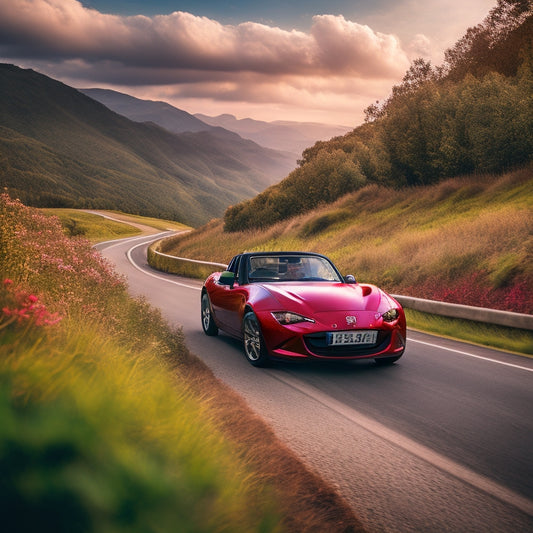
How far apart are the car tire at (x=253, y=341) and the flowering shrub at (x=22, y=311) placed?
3.68m

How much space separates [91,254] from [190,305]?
3.32 meters

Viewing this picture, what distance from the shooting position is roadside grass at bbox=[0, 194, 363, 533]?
2.30m

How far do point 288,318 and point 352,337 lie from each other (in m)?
0.81

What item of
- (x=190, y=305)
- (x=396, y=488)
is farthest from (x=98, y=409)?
(x=190, y=305)

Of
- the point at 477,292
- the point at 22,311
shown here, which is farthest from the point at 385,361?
the point at 477,292

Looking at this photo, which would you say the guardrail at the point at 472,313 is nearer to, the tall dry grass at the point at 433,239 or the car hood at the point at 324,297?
the tall dry grass at the point at 433,239

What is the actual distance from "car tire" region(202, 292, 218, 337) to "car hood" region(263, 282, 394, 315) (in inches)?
91.4

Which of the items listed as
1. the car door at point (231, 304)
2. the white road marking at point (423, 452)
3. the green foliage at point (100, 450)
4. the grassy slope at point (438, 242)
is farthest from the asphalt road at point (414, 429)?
the grassy slope at point (438, 242)

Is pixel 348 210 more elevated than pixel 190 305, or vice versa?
pixel 348 210

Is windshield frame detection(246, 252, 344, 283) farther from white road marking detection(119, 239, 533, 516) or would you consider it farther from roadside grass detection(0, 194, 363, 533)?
roadside grass detection(0, 194, 363, 533)

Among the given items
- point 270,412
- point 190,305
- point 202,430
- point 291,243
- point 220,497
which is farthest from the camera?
point 291,243

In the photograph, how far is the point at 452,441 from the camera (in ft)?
15.9

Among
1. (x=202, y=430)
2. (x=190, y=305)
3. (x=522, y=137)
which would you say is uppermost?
(x=522, y=137)

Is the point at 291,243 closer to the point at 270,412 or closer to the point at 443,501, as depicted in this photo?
the point at 270,412
